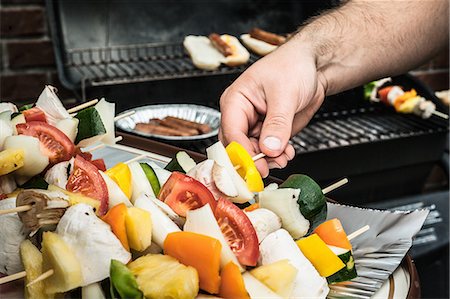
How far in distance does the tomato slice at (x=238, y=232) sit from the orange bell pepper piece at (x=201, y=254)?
0.08 metres

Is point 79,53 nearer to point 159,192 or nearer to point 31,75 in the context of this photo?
point 31,75

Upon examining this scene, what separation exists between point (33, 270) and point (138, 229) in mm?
158

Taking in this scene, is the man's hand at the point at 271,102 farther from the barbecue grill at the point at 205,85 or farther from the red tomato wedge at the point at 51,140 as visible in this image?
the barbecue grill at the point at 205,85

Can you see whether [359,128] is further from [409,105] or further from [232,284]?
[232,284]

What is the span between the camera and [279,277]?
0.95 meters

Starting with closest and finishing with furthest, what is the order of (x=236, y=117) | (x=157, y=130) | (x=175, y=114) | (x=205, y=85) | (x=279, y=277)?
(x=279, y=277), (x=236, y=117), (x=157, y=130), (x=175, y=114), (x=205, y=85)

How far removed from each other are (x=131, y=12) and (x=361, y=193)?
1.28 metres

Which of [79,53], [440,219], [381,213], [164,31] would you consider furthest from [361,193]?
[381,213]

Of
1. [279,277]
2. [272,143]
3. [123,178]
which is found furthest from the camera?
[272,143]

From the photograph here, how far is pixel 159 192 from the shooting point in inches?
42.6

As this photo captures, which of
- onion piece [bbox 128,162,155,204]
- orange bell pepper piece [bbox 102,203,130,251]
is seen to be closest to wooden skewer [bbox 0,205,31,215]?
orange bell pepper piece [bbox 102,203,130,251]

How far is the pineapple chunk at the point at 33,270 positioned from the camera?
2.89ft


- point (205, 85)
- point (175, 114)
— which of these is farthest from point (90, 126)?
point (205, 85)

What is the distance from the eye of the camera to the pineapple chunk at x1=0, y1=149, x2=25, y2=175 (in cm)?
103
